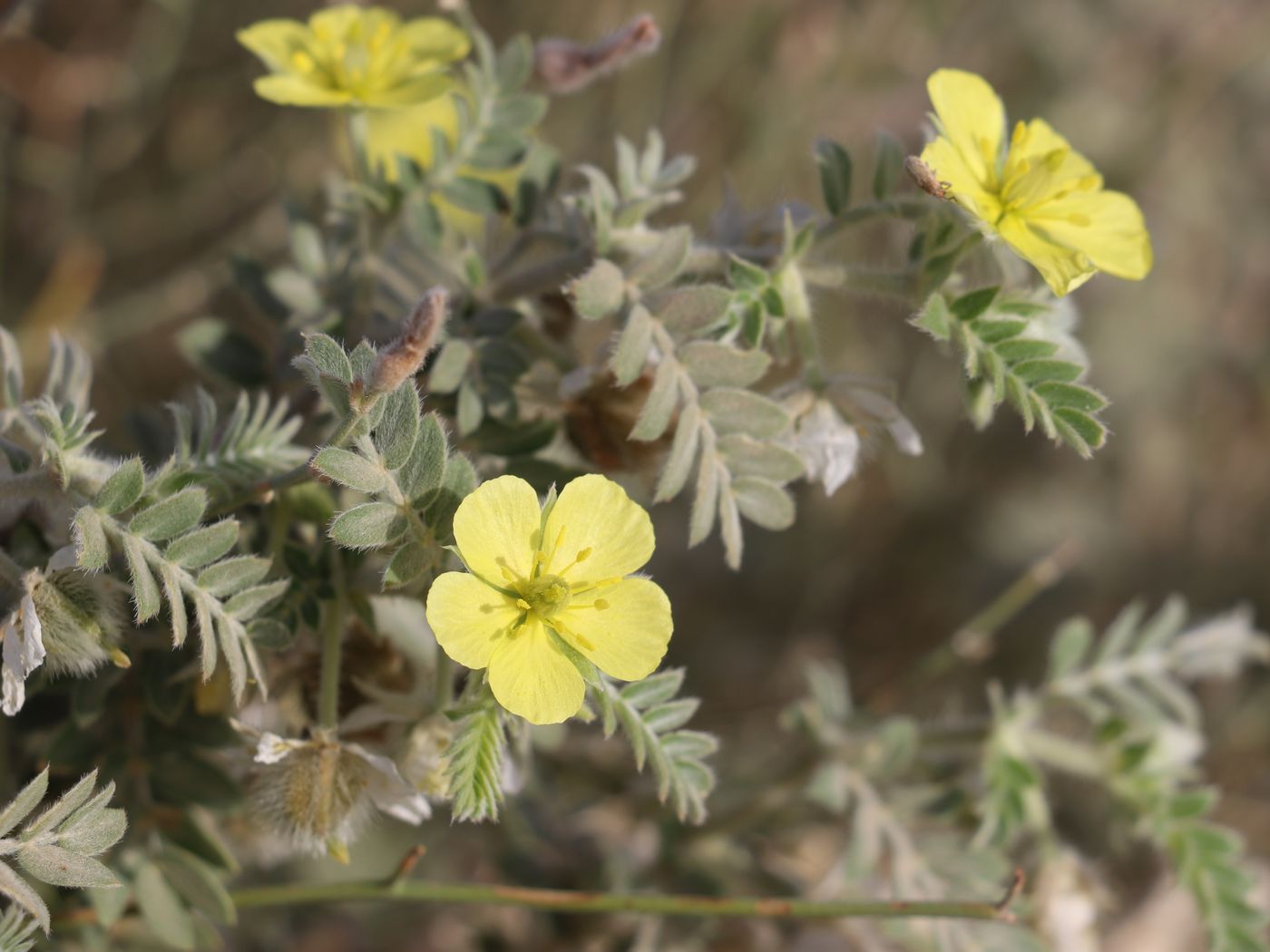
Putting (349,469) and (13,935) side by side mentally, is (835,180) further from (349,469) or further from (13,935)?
(13,935)

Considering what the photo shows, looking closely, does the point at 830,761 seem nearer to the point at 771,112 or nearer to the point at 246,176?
the point at 771,112

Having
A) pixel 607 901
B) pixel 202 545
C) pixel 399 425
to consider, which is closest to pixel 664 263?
pixel 399 425

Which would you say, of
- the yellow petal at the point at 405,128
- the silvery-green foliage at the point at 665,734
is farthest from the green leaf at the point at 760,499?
the yellow petal at the point at 405,128

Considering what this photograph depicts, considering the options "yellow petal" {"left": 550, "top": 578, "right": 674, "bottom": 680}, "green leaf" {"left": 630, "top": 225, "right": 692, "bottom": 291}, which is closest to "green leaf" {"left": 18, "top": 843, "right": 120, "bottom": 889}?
"yellow petal" {"left": 550, "top": 578, "right": 674, "bottom": 680}

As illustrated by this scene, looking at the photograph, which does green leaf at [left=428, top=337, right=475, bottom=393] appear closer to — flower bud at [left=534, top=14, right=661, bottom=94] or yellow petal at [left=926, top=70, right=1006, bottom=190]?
flower bud at [left=534, top=14, right=661, bottom=94]

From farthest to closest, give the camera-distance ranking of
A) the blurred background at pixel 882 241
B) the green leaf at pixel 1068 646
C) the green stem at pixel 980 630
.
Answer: the blurred background at pixel 882 241 < the green stem at pixel 980 630 < the green leaf at pixel 1068 646

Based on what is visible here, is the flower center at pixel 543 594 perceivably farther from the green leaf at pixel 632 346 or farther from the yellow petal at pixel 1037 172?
the yellow petal at pixel 1037 172
